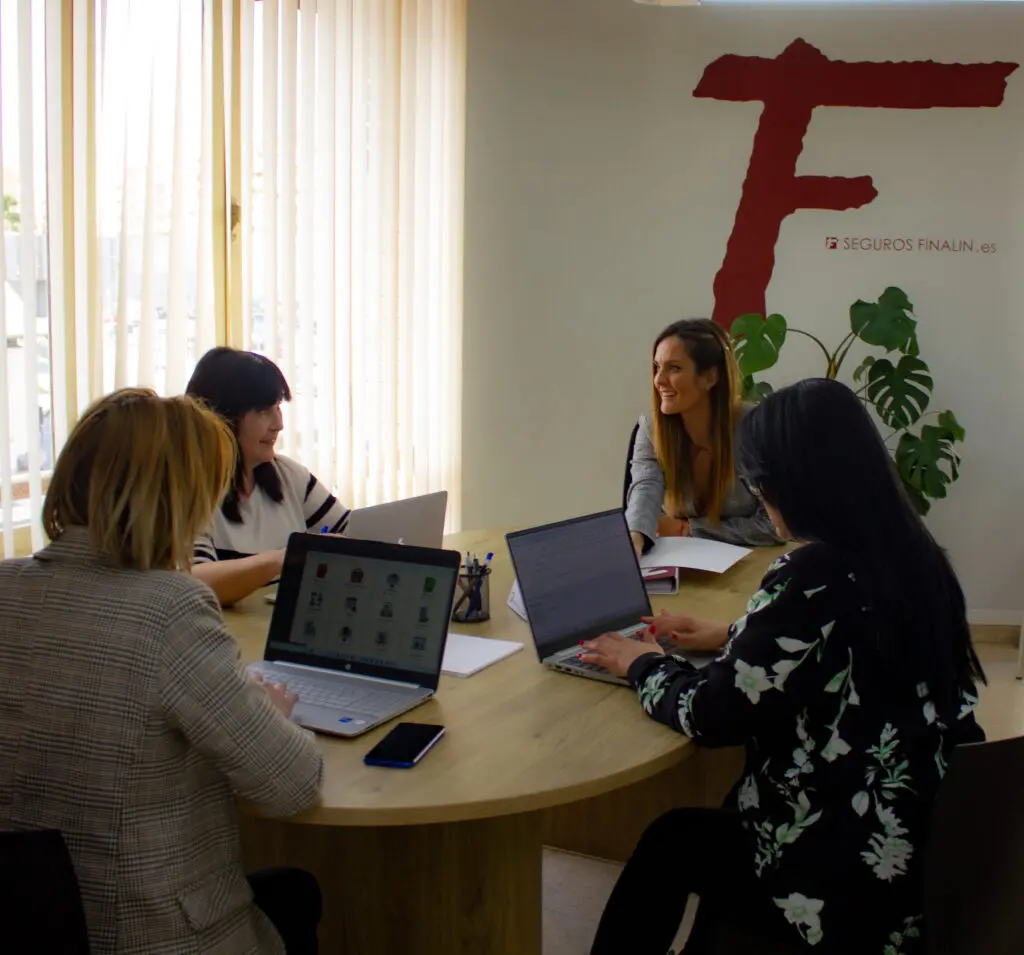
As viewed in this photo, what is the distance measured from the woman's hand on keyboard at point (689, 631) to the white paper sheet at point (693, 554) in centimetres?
50

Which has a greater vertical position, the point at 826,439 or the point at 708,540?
the point at 826,439

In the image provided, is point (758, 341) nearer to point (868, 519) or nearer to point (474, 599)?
point (474, 599)

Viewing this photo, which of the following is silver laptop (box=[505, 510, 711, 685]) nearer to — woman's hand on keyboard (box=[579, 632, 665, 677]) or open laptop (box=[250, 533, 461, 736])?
woman's hand on keyboard (box=[579, 632, 665, 677])

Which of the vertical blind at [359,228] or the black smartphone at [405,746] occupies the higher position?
the vertical blind at [359,228]

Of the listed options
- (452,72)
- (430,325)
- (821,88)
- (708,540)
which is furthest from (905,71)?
(708,540)

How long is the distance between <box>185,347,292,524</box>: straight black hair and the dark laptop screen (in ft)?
2.71

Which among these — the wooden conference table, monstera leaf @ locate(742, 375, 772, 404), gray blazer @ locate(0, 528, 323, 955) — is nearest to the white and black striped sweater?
the wooden conference table

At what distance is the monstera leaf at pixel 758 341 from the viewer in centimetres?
418

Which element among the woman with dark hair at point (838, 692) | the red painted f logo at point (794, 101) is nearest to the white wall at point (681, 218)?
the red painted f logo at point (794, 101)

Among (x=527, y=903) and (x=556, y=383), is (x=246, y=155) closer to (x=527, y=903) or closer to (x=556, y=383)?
(x=556, y=383)

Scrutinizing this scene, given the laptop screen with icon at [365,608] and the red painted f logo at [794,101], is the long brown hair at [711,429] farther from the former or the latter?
the red painted f logo at [794,101]

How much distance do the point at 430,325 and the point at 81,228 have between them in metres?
1.93

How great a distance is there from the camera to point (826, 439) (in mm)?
1546

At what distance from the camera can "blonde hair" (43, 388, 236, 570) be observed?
1.32m
